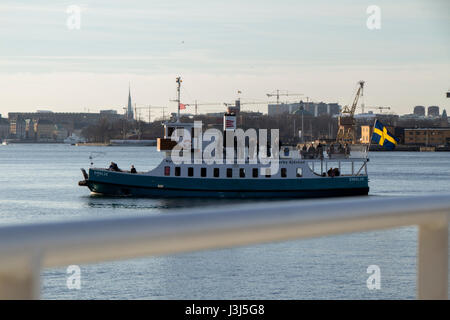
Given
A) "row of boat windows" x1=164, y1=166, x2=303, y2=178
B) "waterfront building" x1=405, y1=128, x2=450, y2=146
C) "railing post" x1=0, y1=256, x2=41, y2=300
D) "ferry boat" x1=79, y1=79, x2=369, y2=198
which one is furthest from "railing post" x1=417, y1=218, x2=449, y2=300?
"waterfront building" x1=405, y1=128, x2=450, y2=146

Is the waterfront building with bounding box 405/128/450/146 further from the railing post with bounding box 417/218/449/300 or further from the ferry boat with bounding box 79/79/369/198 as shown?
the railing post with bounding box 417/218/449/300

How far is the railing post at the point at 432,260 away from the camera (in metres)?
1.43

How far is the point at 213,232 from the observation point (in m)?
1.08

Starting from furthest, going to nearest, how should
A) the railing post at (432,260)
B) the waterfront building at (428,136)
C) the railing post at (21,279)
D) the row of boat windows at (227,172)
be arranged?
the waterfront building at (428,136) < the row of boat windows at (227,172) < the railing post at (432,260) < the railing post at (21,279)

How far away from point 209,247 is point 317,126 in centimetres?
15828

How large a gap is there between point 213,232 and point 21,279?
0.27 meters

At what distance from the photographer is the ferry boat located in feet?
124

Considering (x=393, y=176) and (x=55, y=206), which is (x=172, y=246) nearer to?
(x=55, y=206)

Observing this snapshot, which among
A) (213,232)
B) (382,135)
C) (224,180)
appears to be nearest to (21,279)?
(213,232)

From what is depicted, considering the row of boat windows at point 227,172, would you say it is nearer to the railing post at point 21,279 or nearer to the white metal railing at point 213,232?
the white metal railing at point 213,232

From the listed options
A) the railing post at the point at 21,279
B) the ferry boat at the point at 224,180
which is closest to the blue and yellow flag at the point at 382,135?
the ferry boat at the point at 224,180

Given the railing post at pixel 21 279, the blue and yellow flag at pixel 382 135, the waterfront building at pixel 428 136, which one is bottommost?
the waterfront building at pixel 428 136

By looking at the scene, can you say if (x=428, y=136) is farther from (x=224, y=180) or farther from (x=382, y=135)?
(x=224, y=180)
